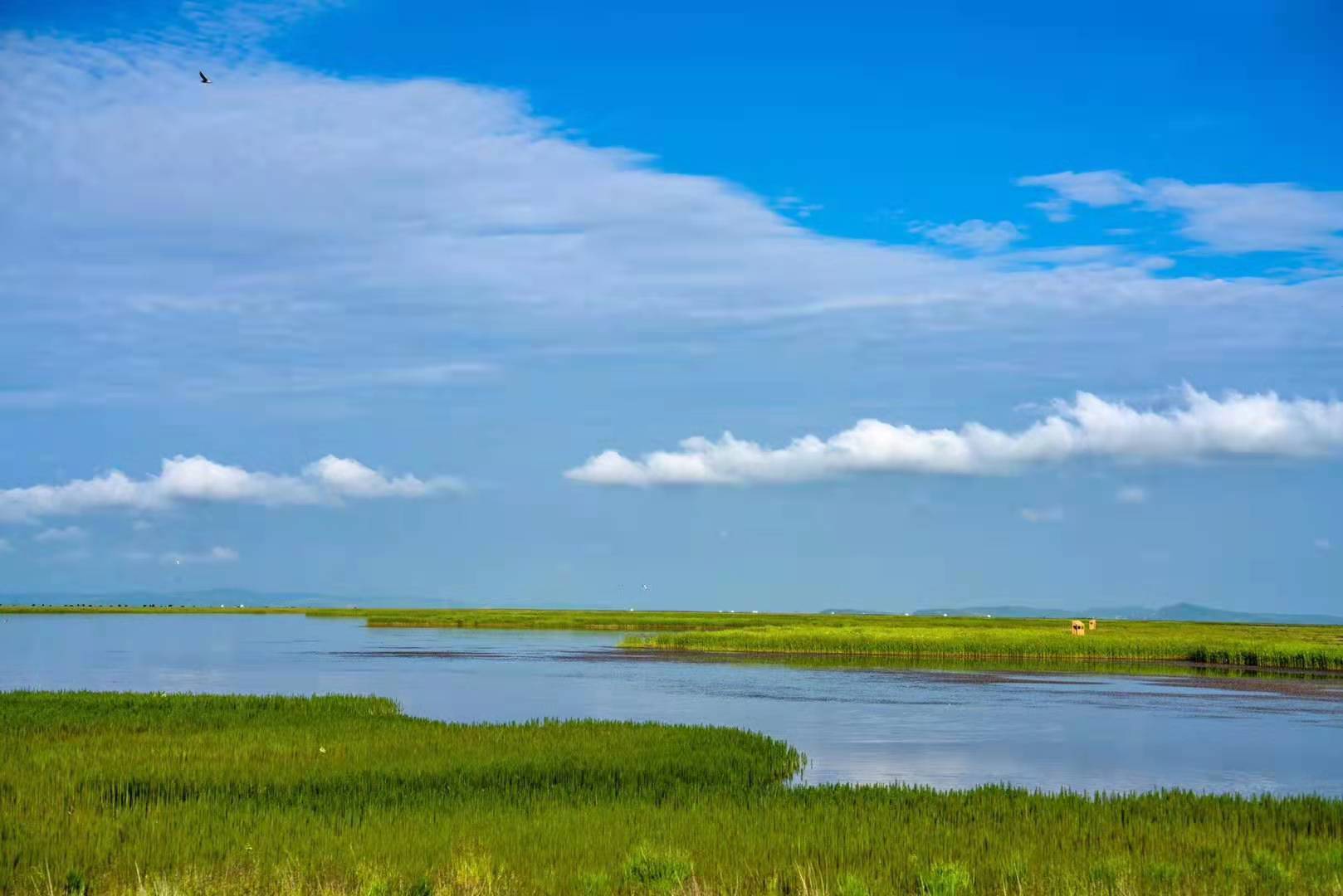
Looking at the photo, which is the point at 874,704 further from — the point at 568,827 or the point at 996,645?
the point at 996,645

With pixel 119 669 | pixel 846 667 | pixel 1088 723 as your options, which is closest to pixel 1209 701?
pixel 1088 723

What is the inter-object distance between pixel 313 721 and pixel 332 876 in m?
19.0

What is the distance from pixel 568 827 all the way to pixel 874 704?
30910 mm

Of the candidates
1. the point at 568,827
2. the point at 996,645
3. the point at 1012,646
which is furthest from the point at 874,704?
the point at 1012,646

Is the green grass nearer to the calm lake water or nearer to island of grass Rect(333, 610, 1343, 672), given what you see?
island of grass Rect(333, 610, 1343, 672)

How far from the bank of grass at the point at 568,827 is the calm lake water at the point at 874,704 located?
4262 millimetres

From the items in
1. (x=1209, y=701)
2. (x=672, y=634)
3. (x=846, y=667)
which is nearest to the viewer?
(x=1209, y=701)

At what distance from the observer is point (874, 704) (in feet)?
163

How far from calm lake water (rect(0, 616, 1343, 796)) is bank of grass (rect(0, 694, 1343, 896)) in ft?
14.0

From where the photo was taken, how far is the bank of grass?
56.3 feet

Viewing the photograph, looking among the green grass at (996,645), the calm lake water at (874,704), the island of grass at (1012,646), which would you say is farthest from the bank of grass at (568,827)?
the green grass at (996,645)

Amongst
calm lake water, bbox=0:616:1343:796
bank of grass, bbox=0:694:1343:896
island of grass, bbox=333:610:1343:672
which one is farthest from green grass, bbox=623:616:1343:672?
bank of grass, bbox=0:694:1343:896

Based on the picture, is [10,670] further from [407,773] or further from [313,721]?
[407,773]

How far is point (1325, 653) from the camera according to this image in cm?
7362
